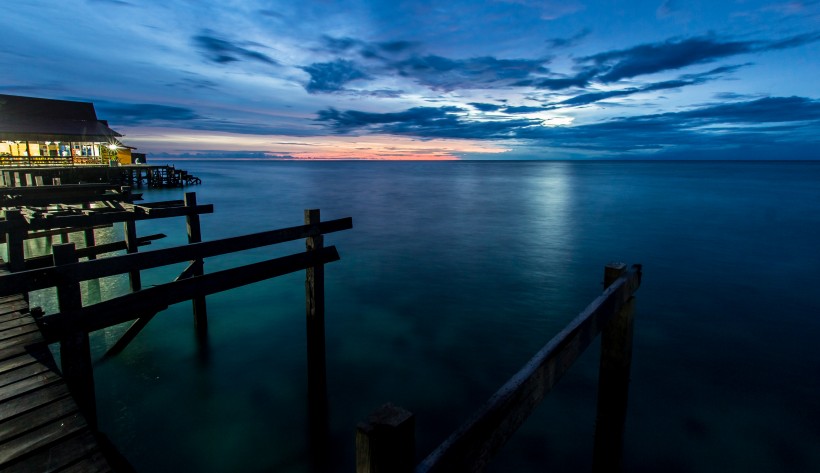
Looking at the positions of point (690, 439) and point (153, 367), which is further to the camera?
point (153, 367)

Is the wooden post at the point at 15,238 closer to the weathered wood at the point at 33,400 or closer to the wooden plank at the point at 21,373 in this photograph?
the wooden plank at the point at 21,373

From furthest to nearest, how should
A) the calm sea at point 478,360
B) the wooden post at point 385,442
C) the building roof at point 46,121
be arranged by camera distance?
the building roof at point 46,121 < the calm sea at point 478,360 < the wooden post at point 385,442

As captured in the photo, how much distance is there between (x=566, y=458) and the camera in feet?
21.7

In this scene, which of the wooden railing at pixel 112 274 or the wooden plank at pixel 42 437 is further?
the wooden railing at pixel 112 274

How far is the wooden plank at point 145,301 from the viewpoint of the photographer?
4094 millimetres

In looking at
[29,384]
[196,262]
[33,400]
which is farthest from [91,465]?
[196,262]

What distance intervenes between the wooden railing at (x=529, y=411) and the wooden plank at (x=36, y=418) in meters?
3.12

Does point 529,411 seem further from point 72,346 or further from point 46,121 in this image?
point 46,121

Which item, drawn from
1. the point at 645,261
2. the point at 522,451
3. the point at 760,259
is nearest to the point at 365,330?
the point at 522,451

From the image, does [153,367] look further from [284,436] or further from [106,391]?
[284,436]

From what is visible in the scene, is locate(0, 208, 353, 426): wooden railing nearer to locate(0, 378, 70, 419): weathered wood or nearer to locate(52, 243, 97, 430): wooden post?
locate(52, 243, 97, 430): wooden post

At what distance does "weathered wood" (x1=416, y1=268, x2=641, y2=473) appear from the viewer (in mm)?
2115

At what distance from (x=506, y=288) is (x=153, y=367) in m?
10.2

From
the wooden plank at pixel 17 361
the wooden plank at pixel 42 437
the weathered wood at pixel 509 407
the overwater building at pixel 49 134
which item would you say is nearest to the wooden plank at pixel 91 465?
the wooden plank at pixel 42 437
